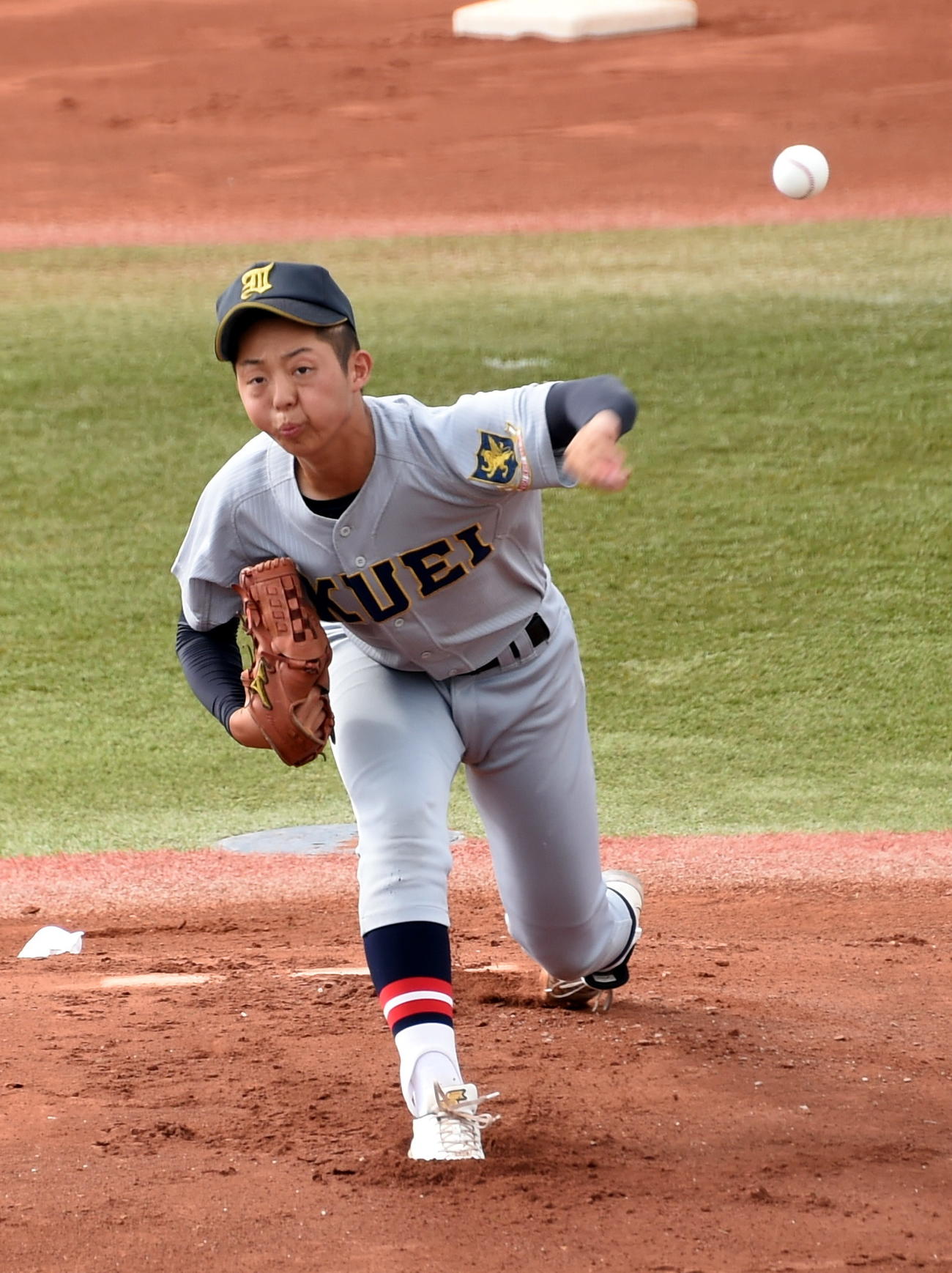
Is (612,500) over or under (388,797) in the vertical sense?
over

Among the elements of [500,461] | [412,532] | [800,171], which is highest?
[800,171]

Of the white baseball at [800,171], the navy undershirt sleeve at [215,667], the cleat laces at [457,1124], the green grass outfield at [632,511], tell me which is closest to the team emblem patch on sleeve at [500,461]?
the navy undershirt sleeve at [215,667]

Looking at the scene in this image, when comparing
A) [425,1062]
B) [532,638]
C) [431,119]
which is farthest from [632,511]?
[431,119]

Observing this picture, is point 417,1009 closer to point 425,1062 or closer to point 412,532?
point 425,1062

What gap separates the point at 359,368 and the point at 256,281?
253 millimetres

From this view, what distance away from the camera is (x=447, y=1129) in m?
2.82

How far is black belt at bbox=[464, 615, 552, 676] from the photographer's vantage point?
3.25 m

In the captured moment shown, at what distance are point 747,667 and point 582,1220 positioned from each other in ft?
14.6

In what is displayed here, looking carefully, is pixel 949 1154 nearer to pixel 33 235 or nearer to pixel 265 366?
pixel 265 366

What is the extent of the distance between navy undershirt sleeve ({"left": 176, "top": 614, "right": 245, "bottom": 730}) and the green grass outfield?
2.38 meters

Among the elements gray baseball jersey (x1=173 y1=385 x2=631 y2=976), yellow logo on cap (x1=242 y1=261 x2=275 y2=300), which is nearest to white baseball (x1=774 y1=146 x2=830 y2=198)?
gray baseball jersey (x1=173 y1=385 x2=631 y2=976)

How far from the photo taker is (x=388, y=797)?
9.86 feet

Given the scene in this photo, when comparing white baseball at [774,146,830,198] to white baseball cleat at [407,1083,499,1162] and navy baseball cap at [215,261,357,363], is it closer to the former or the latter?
navy baseball cap at [215,261,357,363]

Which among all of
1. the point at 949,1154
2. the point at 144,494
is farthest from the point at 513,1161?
the point at 144,494
